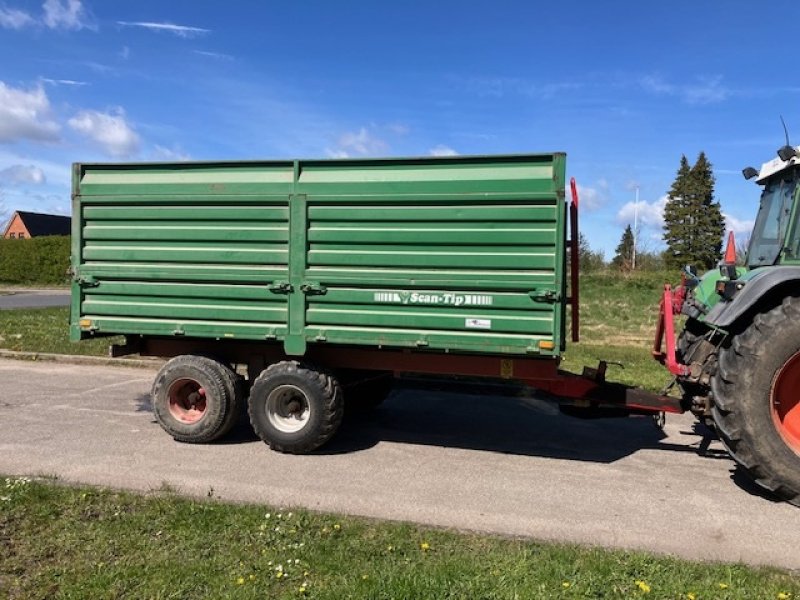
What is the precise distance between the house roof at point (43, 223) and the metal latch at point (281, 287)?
211ft

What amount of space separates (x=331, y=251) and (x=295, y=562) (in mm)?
2920

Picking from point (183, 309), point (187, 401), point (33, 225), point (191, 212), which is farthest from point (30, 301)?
point (33, 225)

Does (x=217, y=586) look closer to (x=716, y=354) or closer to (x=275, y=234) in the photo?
(x=275, y=234)

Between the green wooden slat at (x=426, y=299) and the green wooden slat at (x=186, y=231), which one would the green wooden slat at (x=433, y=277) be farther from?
the green wooden slat at (x=186, y=231)

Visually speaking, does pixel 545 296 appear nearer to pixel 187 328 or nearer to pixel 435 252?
pixel 435 252

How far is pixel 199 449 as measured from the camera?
251 inches

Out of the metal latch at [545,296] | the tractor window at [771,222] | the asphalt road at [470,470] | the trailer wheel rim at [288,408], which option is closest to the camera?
the asphalt road at [470,470]

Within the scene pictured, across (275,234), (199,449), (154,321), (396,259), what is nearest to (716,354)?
(396,259)

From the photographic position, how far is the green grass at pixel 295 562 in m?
3.52

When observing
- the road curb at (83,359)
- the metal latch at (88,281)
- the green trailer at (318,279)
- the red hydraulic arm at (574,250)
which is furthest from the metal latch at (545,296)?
the road curb at (83,359)

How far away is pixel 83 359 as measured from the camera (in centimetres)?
1091

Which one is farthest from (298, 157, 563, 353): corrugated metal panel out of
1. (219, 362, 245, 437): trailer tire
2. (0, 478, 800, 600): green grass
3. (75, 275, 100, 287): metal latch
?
(75, 275, 100, 287): metal latch

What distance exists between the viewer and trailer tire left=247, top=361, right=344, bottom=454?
6156 mm

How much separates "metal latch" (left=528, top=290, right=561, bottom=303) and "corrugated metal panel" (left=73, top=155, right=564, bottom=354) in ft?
0.06
